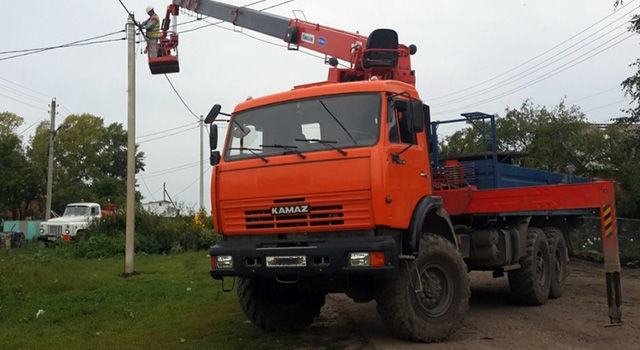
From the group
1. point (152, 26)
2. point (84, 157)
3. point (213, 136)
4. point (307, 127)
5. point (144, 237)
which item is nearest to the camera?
point (307, 127)

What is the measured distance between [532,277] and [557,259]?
1.83 meters

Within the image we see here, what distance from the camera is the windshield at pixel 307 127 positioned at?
6.91 metres

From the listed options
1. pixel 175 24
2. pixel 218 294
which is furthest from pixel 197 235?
pixel 218 294

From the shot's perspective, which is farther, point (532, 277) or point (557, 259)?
point (557, 259)

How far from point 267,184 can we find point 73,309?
5575 millimetres

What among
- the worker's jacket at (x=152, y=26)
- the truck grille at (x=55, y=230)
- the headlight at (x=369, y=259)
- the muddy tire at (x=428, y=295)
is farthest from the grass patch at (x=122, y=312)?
the truck grille at (x=55, y=230)

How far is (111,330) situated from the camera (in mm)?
8906

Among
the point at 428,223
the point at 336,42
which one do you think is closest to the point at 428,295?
the point at 428,223

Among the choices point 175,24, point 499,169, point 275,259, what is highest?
point 175,24

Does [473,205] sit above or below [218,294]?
above

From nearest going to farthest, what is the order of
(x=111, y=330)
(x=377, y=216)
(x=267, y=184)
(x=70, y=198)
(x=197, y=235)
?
(x=377, y=216) → (x=267, y=184) → (x=111, y=330) → (x=197, y=235) → (x=70, y=198)

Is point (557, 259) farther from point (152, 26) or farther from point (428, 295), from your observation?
point (152, 26)

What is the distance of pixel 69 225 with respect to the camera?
26047 mm

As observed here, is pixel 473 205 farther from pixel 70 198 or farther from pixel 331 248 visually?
pixel 70 198
